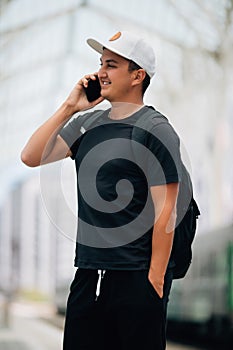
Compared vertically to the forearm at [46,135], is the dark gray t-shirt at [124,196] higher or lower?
lower

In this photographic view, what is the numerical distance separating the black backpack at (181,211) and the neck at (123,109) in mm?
38

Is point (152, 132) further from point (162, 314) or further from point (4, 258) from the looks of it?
point (4, 258)

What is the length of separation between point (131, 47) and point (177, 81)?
1940 cm

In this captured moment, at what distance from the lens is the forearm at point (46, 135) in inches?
107

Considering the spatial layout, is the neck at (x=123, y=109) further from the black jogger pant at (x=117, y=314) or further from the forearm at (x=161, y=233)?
the black jogger pant at (x=117, y=314)

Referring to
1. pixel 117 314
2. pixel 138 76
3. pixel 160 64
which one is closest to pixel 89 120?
pixel 138 76

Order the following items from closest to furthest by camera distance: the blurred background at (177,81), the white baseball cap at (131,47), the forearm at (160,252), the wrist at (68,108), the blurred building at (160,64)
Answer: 1. the forearm at (160,252)
2. the white baseball cap at (131,47)
3. the wrist at (68,108)
4. the blurred background at (177,81)
5. the blurred building at (160,64)

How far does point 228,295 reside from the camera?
1445 centimetres

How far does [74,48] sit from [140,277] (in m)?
22.0

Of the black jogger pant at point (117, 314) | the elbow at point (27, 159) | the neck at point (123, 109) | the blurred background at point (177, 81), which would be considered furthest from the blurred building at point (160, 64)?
the black jogger pant at point (117, 314)

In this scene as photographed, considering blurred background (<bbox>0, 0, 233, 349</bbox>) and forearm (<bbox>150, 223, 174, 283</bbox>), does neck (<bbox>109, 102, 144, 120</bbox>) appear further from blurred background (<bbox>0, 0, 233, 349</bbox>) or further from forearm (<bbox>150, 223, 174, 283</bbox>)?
blurred background (<bbox>0, 0, 233, 349</bbox>)

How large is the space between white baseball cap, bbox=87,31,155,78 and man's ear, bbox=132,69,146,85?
12mm

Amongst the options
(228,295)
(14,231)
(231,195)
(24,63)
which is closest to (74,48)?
(24,63)

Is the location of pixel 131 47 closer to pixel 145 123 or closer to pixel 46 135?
pixel 145 123
